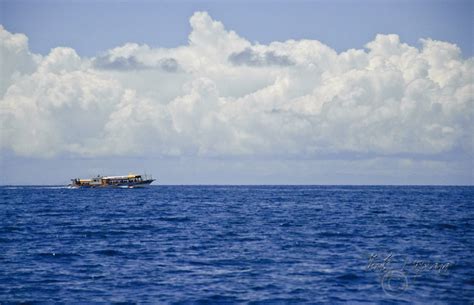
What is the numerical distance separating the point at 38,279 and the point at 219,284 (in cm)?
1337

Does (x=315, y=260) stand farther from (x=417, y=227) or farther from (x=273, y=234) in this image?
(x=417, y=227)

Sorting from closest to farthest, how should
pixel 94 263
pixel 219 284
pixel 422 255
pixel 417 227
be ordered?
pixel 219 284, pixel 94 263, pixel 422 255, pixel 417 227

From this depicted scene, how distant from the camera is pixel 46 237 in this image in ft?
194

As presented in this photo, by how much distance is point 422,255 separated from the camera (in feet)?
151


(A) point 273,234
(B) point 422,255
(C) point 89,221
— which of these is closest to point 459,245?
(B) point 422,255

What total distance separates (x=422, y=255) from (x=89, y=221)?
5106 cm

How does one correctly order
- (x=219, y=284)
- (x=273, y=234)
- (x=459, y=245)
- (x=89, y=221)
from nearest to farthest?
(x=219, y=284), (x=459, y=245), (x=273, y=234), (x=89, y=221)

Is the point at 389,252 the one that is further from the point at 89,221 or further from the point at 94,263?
the point at 89,221

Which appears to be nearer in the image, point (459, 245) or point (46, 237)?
point (459, 245)

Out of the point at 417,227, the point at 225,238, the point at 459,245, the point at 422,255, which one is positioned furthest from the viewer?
the point at 417,227

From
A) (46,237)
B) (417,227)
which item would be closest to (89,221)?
(46,237)

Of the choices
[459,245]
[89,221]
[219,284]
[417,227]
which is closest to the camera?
Result: [219,284]

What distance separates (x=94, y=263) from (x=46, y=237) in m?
18.9

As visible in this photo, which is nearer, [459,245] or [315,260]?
[315,260]
